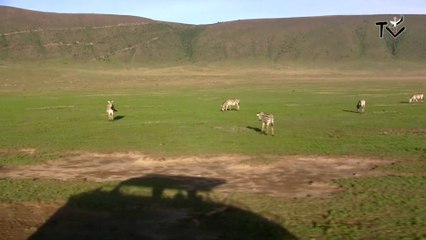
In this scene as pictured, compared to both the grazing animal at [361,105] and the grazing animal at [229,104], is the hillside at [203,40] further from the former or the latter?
→ the grazing animal at [361,105]

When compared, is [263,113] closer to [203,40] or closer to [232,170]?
[232,170]

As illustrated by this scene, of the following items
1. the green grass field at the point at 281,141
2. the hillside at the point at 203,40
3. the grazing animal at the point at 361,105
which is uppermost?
the hillside at the point at 203,40

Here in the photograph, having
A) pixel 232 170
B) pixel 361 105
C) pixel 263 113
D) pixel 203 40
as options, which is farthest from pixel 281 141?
pixel 203 40

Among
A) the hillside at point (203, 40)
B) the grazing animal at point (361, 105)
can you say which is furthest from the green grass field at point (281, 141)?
the hillside at point (203, 40)

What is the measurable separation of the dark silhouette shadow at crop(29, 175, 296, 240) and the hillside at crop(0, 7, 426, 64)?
139 meters

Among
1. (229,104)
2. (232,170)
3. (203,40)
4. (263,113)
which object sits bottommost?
(232,170)

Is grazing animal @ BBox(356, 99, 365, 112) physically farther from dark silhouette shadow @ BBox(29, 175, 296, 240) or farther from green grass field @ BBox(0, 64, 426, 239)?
dark silhouette shadow @ BBox(29, 175, 296, 240)

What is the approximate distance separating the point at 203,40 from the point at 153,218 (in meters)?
175

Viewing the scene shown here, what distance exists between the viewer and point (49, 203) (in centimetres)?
1216

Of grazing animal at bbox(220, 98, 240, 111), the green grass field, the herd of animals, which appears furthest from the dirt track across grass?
grazing animal at bbox(220, 98, 240, 111)

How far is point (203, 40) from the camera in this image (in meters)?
183

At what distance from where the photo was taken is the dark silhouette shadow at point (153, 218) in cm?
973

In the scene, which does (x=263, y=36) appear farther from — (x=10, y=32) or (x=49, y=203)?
(x=49, y=203)

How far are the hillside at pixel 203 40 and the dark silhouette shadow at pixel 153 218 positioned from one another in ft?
458
